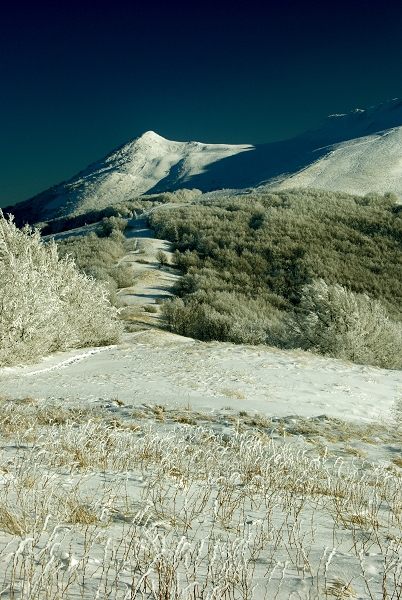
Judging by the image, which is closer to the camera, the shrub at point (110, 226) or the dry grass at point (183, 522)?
the dry grass at point (183, 522)

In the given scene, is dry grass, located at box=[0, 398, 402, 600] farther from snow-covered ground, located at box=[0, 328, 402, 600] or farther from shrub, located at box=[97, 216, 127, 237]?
shrub, located at box=[97, 216, 127, 237]

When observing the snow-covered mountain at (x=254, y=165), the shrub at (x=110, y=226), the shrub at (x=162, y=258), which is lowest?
the shrub at (x=162, y=258)

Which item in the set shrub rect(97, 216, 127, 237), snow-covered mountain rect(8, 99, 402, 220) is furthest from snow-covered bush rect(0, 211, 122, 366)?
snow-covered mountain rect(8, 99, 402, 220)

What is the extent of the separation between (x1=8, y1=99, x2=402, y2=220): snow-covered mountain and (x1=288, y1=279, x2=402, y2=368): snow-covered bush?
29912mm

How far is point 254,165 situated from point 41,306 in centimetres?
6675

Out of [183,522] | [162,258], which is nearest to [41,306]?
[183,522]

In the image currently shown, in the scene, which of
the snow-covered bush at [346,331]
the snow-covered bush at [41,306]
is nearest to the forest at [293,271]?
the snow-covered bush at [346,331]

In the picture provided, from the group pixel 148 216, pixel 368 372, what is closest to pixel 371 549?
pixel 368 372

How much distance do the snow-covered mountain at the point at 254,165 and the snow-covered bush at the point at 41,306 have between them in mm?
33922

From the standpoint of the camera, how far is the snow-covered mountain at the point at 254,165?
4688 cm

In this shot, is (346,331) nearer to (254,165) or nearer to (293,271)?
→ (293,271)

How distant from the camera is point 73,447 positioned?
12.6 feet

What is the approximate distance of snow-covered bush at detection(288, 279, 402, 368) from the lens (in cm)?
1264

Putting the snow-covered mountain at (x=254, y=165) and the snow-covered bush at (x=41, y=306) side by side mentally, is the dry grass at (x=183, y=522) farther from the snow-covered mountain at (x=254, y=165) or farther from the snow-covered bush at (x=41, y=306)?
the snow-covered mountain at (x=254, y=165)
